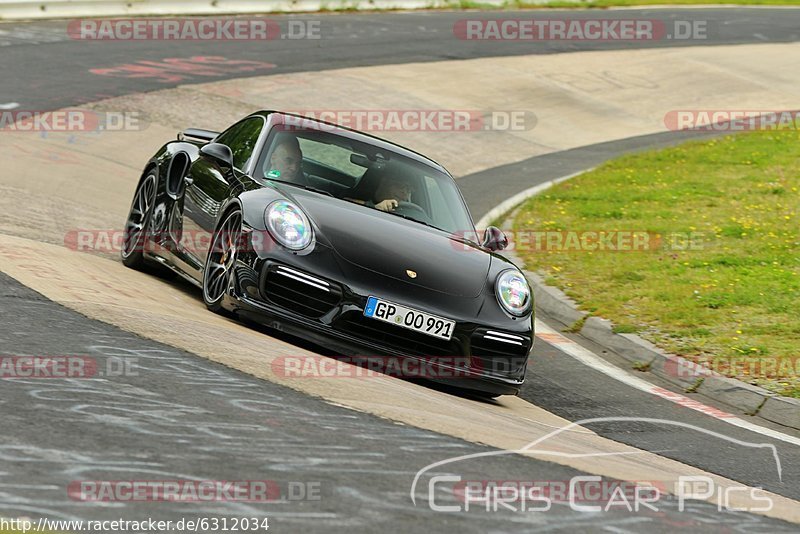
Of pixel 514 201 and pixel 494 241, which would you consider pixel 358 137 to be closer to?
pixel 494 241

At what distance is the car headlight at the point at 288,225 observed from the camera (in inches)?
277

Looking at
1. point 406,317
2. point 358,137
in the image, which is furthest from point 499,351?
point 358,137

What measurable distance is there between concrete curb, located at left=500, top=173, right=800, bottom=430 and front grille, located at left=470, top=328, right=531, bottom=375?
5.64ft

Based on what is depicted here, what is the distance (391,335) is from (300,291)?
0.56 meters

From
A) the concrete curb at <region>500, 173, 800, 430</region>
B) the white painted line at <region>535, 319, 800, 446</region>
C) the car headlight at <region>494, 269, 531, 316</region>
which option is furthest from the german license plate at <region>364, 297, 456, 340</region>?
the concrete curb at <region>500, 173, 800, 430</region>

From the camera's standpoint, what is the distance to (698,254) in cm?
1199

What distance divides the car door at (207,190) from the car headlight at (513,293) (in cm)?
173

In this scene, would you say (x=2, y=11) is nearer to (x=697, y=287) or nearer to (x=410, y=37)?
(x=410, y=37)

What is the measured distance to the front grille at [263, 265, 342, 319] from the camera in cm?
688

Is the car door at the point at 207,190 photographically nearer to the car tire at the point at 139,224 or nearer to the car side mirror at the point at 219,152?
the car side mirror at the point at 219,152

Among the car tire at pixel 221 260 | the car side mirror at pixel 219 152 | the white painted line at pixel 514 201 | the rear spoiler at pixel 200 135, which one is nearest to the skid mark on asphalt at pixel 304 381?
the car tire at pixel 221 260

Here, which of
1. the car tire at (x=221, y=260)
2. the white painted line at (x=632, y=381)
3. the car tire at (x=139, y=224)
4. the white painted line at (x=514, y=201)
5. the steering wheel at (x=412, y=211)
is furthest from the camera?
the white painted line at (x=514, y=201)

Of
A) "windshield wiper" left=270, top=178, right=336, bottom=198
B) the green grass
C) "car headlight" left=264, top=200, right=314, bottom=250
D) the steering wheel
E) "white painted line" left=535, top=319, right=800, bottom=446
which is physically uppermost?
"windshield wiper" left=270, top=178, right=336, bottom=198

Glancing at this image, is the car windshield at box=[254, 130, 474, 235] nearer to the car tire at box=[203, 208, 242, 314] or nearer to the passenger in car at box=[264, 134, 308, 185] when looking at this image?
the passenger in car at box=[264, 134, 308, 185]
